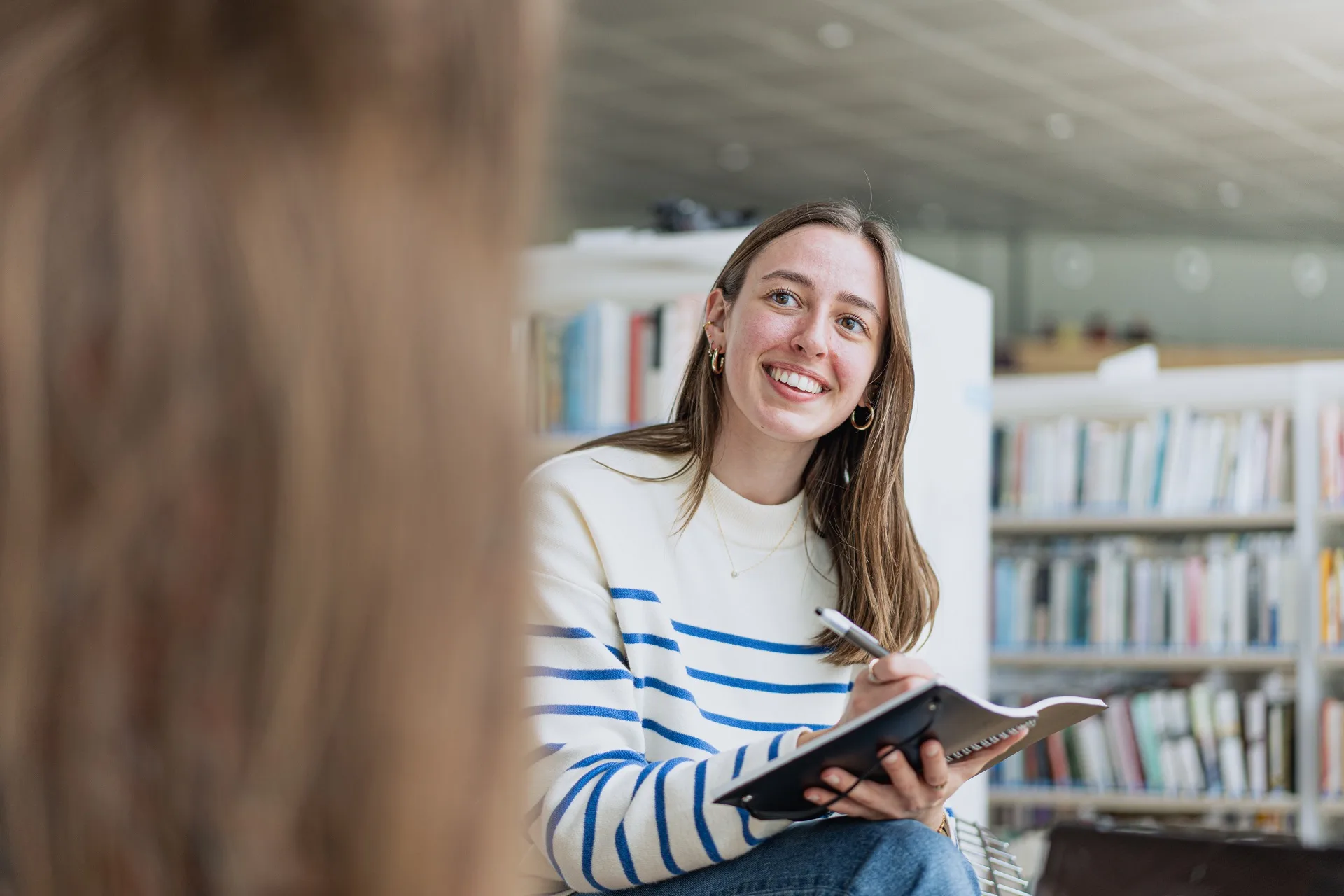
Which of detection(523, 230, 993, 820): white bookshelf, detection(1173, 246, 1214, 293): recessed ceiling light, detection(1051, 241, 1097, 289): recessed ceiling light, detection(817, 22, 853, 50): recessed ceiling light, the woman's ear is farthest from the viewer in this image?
detection(1051, 241, 1097, 289): recessed ceiling light

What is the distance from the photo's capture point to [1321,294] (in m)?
9.99

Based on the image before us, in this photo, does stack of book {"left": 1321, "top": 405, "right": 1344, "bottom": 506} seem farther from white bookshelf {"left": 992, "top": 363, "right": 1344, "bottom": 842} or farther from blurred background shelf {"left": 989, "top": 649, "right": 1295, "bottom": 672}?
blurred background shelf {"left": 989, "top": 649, "right": 1295, "bottom": 672}

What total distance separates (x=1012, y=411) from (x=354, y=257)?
4.45 m

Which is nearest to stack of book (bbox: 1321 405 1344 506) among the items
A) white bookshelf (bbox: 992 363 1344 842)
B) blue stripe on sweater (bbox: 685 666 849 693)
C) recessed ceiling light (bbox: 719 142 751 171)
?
white bookshelf (bbox: 992 363 1344 842)

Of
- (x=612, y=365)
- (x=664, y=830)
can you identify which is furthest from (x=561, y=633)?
(x=612, y=365)

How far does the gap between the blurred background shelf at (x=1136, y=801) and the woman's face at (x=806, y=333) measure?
2.75 m

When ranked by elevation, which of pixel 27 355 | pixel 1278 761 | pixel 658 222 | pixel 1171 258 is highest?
pixel 1171 258

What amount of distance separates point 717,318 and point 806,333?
17 cm

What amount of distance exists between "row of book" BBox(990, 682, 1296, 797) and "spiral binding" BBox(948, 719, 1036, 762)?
2752 mm

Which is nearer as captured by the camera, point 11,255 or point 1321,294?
point 11,255

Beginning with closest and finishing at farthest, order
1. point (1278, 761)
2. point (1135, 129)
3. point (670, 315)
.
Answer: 1. point (670, 315)
2. point (1278, 761)
3. point (1135, 129)

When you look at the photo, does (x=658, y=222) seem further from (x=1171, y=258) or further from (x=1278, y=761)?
(x=1171, y=258)

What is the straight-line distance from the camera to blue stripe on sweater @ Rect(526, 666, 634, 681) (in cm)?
153

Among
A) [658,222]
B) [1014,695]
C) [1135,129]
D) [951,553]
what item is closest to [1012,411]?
[1014,695]
